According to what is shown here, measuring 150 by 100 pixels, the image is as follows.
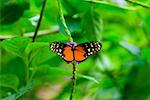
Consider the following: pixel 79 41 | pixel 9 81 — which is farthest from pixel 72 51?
pixel 79 41

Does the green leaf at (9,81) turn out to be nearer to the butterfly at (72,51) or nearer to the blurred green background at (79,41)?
the blurred green background at (79,41)

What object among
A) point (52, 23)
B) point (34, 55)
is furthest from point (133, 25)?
point (34, 55)

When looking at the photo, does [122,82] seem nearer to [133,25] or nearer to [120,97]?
[120,97]

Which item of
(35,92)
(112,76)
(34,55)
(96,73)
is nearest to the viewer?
(34,55)

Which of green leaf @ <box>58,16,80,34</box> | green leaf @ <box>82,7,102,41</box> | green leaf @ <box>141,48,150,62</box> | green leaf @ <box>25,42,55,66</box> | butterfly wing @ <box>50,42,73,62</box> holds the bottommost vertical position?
green leaf @ <box>141,48,150,62</box>

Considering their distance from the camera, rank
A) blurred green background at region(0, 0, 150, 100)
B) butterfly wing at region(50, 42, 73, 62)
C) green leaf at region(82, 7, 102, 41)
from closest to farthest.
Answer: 1. butterfly wing at region(50, 42, 73, 62)
2. blurred green background at region(0, 0, 150, 100)
3. green leaf at region(82, 7, 102, 41)

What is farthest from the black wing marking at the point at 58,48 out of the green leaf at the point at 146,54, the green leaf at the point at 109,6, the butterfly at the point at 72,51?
the green leaf at the point at 146,54

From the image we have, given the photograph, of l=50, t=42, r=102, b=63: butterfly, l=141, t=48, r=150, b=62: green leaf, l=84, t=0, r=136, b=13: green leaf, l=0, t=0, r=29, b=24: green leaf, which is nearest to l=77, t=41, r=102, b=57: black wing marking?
l=50, t=42, r=102, b=63: butterfly

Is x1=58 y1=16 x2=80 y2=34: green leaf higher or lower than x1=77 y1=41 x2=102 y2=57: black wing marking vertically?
lower

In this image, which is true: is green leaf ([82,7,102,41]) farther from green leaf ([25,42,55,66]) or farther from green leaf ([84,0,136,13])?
green leaf ([25,42,55,66])
